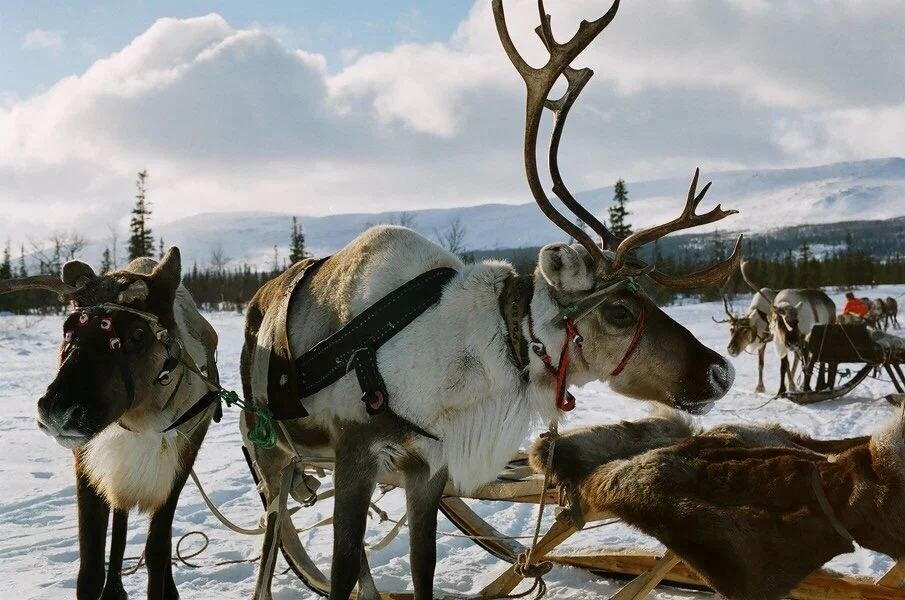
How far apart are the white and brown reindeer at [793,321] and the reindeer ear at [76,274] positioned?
36.3ft

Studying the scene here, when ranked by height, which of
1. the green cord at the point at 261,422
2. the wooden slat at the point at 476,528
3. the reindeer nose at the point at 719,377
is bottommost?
the wooden slat at the point at 476,528

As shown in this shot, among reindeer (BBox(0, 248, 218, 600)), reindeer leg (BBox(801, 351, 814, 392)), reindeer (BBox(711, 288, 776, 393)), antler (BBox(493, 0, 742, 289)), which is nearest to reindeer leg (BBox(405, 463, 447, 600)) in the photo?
reindeer (BBox(0, 248, 218, 600))

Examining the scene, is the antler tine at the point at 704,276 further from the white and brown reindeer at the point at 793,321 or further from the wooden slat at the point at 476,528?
the white and brown reindeer at the point at 793,321

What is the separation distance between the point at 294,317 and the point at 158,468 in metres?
0.96

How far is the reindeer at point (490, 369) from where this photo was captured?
3.02 m

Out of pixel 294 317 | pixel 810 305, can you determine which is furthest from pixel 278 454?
pixel 810 305

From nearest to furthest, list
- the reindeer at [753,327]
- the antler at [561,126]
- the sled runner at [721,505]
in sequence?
the sled runner at [721,505] → the antler at [561,126] → the reindeer at [753,327]

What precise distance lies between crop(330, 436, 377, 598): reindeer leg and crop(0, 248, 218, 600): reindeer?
86cm

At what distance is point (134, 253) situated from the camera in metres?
49.7

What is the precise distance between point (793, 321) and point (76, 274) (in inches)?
503

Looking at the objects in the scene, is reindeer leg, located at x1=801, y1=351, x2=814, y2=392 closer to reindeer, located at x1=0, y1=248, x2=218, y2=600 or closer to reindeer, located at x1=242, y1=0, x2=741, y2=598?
reindeer, located at x1=242, y1=0, x2=741, y2=598

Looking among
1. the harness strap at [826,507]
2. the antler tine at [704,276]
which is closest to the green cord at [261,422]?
the antler tine at [704,276]

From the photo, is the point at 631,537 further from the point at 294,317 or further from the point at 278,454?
the point at 294,317

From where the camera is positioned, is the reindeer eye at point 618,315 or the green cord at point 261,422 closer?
the reindeer eye at point 618,315
